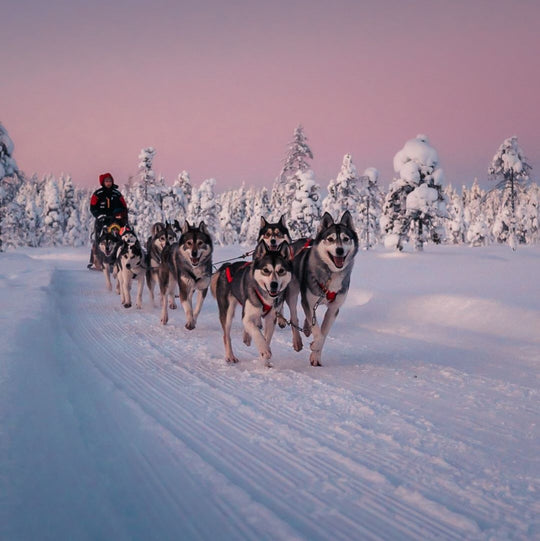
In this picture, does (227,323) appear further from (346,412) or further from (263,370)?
(346,412)

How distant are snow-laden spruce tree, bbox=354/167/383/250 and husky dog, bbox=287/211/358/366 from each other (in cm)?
3413

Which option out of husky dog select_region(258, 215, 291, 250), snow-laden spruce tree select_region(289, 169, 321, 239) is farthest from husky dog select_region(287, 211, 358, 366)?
snow-laden spruce tree select_region(289, 169, 321, 239)

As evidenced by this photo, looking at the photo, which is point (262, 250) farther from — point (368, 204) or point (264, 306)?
point (368, 204)

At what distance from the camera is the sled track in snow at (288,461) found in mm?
2152

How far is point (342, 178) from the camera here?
1517 inches

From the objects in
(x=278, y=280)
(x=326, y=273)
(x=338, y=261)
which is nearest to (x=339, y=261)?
(x=338, y=261)

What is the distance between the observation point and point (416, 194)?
2314cm

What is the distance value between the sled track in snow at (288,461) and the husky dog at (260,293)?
0.47 metres

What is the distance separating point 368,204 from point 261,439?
45184 millimetres

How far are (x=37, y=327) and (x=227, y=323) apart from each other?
262 centimetres

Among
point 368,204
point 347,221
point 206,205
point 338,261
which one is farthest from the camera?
point 206,205

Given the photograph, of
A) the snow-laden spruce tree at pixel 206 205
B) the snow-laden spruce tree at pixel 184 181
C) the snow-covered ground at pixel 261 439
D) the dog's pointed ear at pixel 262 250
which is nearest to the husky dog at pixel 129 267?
the snow-covered ground at pixel 261 439

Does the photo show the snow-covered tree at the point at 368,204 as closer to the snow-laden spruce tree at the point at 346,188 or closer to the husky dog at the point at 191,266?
the snow-laden spruce tree at the point at 346,188

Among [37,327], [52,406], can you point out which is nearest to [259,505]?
Result: [52,406]
